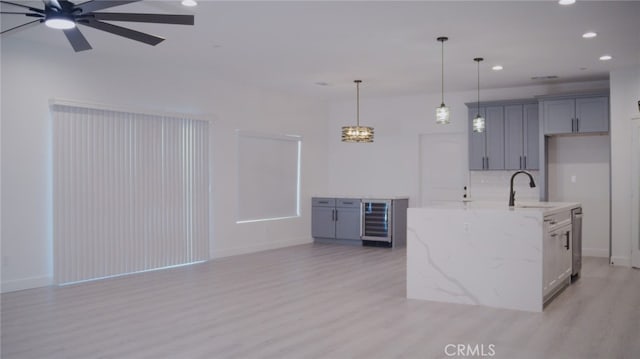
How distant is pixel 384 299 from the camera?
17.8 ft

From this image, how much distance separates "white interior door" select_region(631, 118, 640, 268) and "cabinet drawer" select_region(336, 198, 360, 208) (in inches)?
166

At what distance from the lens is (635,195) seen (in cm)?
745

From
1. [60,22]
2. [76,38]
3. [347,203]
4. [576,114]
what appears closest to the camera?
[60,22]

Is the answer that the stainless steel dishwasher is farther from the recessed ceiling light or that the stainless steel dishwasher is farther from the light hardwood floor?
the recessed ceiling light

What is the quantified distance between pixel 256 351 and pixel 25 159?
150 inches

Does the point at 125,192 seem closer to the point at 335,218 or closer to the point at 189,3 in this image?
the point at 189,3

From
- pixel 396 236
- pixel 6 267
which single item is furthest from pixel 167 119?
pixel 396 236

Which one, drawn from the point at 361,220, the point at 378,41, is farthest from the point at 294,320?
the point at 361,220

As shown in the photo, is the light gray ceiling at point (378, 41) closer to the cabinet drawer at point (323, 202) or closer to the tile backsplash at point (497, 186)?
the tile backsplash at point (497, 186)

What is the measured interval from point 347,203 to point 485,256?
4.91 m

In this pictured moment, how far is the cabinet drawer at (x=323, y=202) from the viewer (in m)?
10.0

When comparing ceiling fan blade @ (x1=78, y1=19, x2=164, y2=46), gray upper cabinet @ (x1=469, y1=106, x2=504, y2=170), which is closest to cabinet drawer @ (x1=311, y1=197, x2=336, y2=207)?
gray upper cabinet @ (x1=469, y1=106, x2=504, y2=170)

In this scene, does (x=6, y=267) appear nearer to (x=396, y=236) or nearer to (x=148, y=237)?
(x=148, y=237)

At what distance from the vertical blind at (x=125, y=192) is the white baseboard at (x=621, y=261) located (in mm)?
5695
